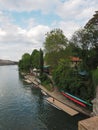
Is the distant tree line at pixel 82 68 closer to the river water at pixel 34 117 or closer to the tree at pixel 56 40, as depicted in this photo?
the river water at pixel 34 117

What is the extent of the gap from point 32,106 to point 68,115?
28.1 feet

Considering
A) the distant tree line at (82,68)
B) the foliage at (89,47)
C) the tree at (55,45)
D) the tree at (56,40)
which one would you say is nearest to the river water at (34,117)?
the distant tree line at (82,68)

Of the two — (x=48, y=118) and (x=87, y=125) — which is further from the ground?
(x=87, y=125)

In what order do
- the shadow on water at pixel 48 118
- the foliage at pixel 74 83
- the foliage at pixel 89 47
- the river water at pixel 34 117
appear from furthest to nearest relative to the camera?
1. the foliage at pixel 89 47
2. the foliage at pixel 74 83
3. the river water at pixel 34 117
4. the shadow on water at pixel 48 118

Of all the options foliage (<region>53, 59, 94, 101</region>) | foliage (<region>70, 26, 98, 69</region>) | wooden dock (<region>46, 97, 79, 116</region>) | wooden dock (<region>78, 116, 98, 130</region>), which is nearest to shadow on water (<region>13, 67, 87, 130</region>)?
wooden dock (<region>46, 97, 79, 116</region>)

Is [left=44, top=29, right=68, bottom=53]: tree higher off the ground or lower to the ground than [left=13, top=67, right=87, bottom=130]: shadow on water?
higher

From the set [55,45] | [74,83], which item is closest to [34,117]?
[74,83]

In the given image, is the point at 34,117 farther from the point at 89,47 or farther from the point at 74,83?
the point at 89,47

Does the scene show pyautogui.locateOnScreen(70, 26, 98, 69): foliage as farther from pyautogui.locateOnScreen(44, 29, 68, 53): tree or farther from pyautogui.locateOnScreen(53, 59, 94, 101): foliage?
pyautogui.locateOnScreen(44, 29, 68, 53): tree

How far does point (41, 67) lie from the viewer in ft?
179

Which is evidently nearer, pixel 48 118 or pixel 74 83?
pixel 48 118

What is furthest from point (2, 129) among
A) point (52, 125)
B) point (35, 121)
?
point (52, 125)

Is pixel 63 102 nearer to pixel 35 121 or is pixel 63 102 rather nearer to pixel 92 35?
pixel 35 121

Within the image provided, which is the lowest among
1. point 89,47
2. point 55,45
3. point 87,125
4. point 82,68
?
point 87,125
